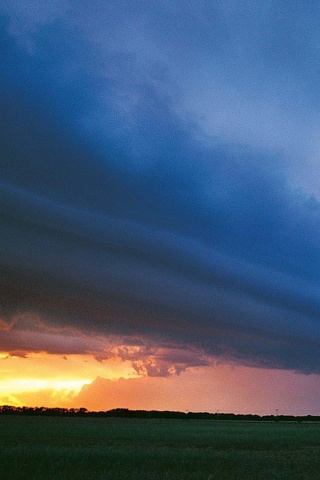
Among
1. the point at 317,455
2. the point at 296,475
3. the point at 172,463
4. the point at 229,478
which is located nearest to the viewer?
the point at 229,478

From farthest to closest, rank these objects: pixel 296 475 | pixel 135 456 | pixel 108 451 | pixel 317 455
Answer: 1. pixel 317 455
2. pixel 108 451
3. pixel 135 456
4. pixel 296 475

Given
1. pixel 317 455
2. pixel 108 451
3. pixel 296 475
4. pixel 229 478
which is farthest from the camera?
pixel 317 455

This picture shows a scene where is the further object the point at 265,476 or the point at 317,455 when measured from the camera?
the point at 317,455

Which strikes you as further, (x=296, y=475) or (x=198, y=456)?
(x=198, y=456)

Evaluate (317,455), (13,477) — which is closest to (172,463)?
(13,477)

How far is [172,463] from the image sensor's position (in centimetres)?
2988

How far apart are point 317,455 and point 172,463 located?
1554 cm

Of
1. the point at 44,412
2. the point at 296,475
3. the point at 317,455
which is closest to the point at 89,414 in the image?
the point at 44,412

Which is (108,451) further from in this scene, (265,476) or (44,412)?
(44,412)

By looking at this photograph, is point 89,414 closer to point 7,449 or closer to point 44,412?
point 44,412

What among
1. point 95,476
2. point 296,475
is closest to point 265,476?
point 296,475

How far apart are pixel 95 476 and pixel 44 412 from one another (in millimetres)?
172261

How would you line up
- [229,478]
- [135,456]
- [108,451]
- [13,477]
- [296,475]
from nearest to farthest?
[13,477]
[229,478]
[296,475]
[135,456]
[108,451]

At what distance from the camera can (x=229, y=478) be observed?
24891 millimetres
